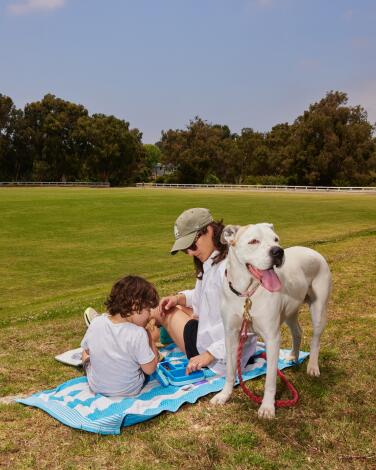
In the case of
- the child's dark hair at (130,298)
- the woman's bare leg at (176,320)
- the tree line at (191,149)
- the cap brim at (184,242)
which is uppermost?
the tree line at (191,149)

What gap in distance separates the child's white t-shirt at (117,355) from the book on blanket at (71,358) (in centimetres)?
102

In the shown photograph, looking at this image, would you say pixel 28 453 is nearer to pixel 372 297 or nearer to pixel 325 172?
pixel 372 297

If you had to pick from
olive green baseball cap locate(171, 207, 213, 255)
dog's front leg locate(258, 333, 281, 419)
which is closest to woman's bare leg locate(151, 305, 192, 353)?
olive green baseball cap locate(171, 207, 213, 255)

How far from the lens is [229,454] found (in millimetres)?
3643

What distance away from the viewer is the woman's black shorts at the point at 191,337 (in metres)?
5.27

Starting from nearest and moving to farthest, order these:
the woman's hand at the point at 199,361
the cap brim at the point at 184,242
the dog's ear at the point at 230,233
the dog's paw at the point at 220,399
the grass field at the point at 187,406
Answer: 1. the grass field at the point at 187,406
2. the dog's ear at the point at 230,233
3. the dog's paw at the point at 220,399
4. the woman's hand at the point at 199,361
5. the cap brim at the point at 184,242

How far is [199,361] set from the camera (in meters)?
4.89

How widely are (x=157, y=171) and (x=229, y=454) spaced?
7226 inches

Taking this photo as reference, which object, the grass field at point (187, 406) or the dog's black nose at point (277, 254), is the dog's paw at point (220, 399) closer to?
Result: the grass field at point (187, 406)

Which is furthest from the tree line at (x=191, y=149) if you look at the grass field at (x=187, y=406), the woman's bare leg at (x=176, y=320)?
the woman's bare leg at (x=176, y=320)

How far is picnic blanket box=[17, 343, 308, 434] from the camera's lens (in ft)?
13.3

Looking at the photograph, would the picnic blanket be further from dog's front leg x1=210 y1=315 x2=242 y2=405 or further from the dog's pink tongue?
the dog's pink tongue

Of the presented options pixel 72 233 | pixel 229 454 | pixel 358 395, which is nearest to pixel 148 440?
pixel 229 454

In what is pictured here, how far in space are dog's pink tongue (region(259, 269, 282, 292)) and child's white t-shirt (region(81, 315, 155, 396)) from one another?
4.05ft
